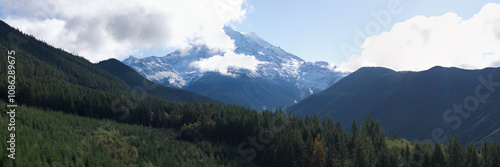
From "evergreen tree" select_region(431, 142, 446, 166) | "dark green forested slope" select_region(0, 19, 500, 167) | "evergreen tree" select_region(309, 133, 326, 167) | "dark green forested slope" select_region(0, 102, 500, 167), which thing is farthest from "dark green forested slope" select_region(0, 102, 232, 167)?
"evergreen tree" select_region(431, 142, 446, 166)

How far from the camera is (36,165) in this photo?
85.6 metres

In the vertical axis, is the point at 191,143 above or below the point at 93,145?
below

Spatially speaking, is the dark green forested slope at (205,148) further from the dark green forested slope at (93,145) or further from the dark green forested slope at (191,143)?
the dark green forested slope at (191,143)

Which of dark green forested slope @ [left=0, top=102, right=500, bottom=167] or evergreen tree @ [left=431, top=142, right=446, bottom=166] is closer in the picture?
dark green forested slope @ [left=0, top=102, right=500, bottom=167]

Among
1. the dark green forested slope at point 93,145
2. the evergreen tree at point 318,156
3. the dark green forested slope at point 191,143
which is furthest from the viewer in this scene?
the evergreen tree at point 318,156

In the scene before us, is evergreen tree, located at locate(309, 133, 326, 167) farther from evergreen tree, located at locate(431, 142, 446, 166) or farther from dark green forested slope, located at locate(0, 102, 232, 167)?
evergreen tree, located at locate(431, 142, 446, 166)

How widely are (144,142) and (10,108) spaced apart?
65550 millimetres

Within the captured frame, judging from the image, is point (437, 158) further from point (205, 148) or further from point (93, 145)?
point (93, 145)

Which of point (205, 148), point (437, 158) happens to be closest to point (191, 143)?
point (205, 148)

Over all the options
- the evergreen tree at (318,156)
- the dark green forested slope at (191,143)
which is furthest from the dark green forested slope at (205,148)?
the dark green forested slope at (191,143)

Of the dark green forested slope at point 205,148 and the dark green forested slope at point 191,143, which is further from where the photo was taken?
the dark green forested slope at point 191,143

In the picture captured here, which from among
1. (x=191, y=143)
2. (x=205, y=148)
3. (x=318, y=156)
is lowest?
(x=318, y=156)

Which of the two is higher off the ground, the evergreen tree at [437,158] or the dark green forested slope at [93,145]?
the dark green forested slope at [93,145]

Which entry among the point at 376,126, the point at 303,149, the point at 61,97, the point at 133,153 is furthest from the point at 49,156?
the point at 376,126
